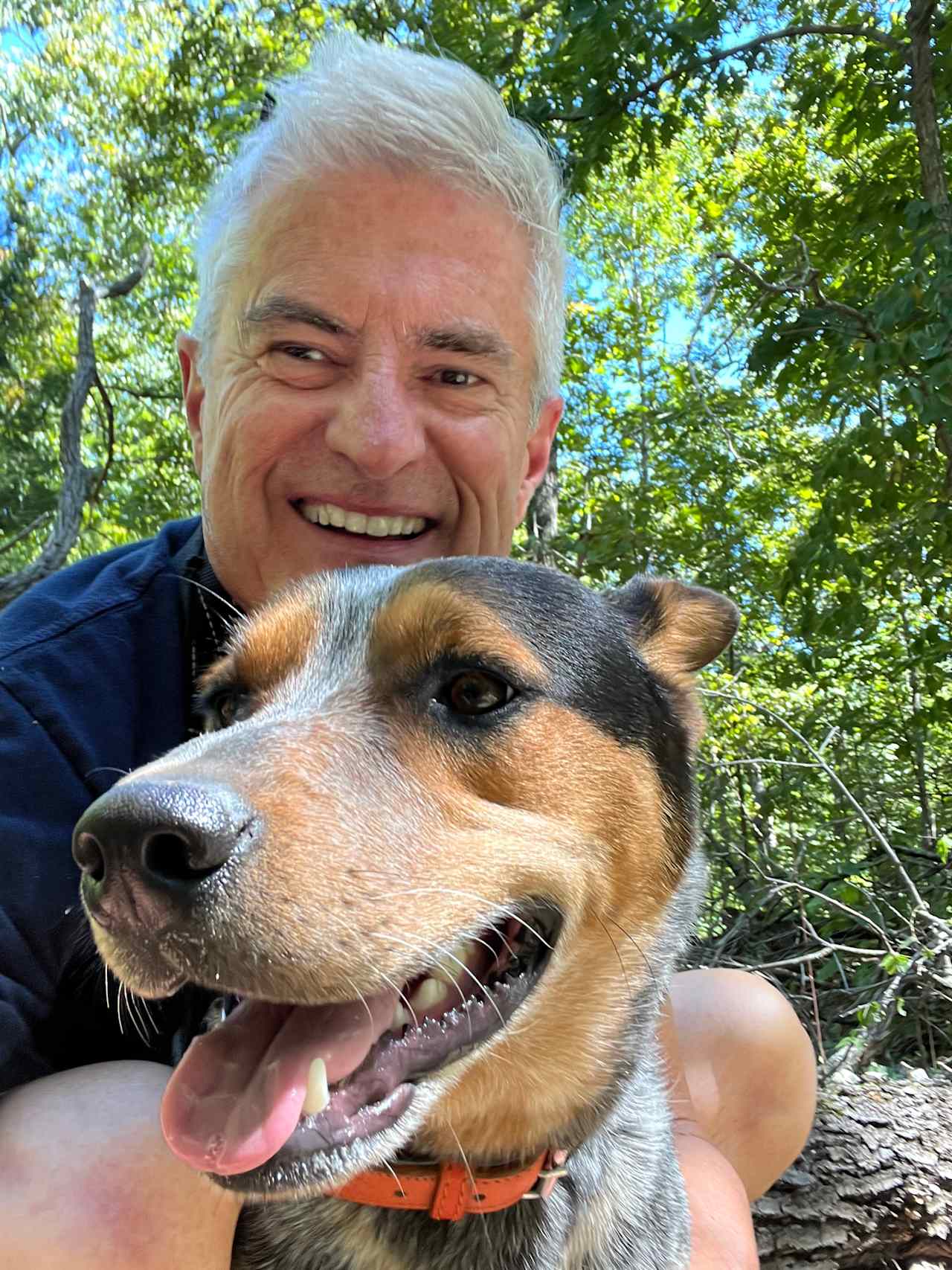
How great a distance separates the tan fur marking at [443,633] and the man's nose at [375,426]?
2.29 feet

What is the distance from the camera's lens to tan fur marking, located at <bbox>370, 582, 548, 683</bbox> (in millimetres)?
1893

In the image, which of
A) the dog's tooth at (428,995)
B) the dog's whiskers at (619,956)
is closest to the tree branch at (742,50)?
the dog's whiskers at (619,956)

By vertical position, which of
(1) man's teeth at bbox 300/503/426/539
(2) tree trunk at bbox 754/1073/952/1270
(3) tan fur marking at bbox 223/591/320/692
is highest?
(1) man's teeth at bbox 300/503/426/539

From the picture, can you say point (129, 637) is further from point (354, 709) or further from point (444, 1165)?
point (444, 1165)

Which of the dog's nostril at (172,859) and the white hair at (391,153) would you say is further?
the white hair at (391,153)

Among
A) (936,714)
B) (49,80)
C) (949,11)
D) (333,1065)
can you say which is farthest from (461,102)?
(49,80)

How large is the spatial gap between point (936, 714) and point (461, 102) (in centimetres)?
453

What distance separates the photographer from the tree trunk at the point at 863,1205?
11.0 feet

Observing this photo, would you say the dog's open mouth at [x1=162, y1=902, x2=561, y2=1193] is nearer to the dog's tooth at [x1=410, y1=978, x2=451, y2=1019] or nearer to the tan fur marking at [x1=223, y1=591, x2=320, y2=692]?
the dog's tooth at [x1=410, y1=978, x2=451, y2=1019]

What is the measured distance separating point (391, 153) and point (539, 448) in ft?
3.49

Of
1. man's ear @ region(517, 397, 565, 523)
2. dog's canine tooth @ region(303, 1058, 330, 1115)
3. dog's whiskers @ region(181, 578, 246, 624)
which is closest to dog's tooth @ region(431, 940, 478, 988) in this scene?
dog's canine tooth @ region(303, 1058, 330, 1115)

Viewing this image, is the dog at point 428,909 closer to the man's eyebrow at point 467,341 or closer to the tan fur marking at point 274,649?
the tan fur marking at point 274,649

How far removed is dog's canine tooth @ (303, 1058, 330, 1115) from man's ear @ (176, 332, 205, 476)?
1921mm

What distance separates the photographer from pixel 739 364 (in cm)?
948
